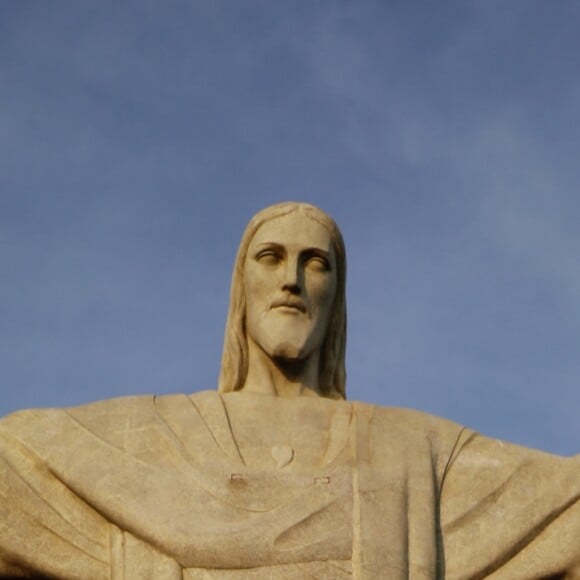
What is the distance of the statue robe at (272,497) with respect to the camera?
24688 mm

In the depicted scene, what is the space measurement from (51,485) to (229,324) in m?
2.92

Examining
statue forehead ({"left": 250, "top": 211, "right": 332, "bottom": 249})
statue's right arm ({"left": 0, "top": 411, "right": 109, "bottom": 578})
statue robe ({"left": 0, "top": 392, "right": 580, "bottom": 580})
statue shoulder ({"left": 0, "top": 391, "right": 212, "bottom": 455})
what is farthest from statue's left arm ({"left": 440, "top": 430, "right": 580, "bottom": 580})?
statue's right arm ({"left": 0, "top": 411, "right": 109, "bottom": 578})

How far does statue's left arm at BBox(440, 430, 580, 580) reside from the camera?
83.3 ft

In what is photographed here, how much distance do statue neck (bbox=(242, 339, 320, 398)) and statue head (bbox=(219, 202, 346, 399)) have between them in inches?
6.7

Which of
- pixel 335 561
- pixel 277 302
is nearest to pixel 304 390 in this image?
pixel 277 302

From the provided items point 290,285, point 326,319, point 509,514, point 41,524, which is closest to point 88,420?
point 41,524

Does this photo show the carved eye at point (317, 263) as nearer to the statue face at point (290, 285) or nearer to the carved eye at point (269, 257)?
the statue face at point (290, 285)

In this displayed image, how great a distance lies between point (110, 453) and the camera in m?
25.6

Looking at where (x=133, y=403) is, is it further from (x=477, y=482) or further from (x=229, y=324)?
(x=477, y=482)

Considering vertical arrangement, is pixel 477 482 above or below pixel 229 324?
below

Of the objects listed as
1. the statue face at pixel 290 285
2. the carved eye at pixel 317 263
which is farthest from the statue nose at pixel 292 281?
the carved eye at pixel 317 263

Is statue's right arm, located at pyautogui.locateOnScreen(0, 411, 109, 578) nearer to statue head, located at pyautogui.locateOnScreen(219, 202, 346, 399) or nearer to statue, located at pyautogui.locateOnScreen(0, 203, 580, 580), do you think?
statue, located at pyautogui.locateOnScreen(0, 203, 580, 580)

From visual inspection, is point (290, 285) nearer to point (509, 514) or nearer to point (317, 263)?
point (317, 263)

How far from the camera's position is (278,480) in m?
25.2
